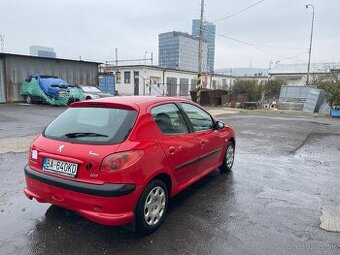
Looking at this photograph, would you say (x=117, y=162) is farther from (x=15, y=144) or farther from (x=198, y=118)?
(x=15, y=144)

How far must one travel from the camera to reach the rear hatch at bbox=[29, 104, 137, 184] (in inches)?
127

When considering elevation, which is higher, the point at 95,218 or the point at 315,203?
the point at 95,218

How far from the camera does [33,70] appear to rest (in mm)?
24359

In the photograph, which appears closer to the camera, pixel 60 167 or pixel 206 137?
pixel 60 167

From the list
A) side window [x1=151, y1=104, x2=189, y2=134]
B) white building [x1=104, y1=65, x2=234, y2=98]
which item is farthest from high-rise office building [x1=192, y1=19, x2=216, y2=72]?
side window [x1=151, y1=104, x2=189, y2=134]

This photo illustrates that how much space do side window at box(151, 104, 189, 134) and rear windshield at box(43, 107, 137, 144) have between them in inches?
16.1

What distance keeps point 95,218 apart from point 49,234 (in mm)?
725

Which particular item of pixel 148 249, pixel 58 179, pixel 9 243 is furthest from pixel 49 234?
pixel 148 249

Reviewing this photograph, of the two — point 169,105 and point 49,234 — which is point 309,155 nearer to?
point 169,105

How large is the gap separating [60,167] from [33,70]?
23.6 meters

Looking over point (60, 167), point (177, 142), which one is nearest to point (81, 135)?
point (60, 167)

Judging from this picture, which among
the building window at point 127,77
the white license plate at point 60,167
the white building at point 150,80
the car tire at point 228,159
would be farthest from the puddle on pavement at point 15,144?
the building window at point 127,77

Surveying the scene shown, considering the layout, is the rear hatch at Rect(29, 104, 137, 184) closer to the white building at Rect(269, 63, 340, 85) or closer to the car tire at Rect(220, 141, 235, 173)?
the car tire at Rect(220, 141, 235, 173)

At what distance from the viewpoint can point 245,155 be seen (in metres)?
7.61
